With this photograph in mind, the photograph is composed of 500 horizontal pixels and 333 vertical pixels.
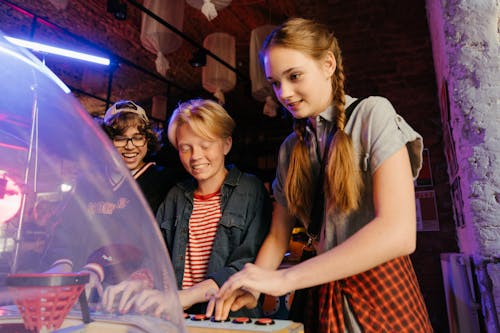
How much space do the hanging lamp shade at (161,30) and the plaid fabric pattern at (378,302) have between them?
10.9 feet

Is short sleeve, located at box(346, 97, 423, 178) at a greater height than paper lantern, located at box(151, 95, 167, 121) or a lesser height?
lesser

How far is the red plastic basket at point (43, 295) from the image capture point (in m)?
0.39

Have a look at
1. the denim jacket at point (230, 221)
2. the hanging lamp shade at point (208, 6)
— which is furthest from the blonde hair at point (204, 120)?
the hanging lamp shade at point (208, 6)

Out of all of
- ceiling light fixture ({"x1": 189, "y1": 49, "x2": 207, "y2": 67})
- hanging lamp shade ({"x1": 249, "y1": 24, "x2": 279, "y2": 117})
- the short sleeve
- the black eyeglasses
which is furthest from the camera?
ceiling light fixture ({"x1": 189, "y1": 49, "x2": 207, "y2": 67})

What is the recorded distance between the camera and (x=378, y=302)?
0.89m

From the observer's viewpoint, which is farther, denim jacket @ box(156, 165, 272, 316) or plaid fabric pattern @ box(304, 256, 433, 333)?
denim jacket @ box(156, 165, 272, 316)

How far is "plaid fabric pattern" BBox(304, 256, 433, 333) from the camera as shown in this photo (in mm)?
863

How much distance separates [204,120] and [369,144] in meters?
0.65

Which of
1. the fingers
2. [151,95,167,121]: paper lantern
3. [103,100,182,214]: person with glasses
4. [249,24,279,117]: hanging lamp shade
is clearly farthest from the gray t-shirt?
[151,95,167,121]: paper lantern

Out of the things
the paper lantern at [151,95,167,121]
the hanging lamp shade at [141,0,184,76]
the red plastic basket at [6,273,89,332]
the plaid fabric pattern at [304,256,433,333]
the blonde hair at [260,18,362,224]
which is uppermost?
the paper lantern at [151,95,167,121]

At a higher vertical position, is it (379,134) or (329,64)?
(329,64)

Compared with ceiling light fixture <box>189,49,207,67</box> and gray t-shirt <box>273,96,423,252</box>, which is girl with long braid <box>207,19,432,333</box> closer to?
gray t-shirt <box>273,96,423,252</box>

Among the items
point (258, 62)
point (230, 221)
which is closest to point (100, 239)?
point (230, 221)

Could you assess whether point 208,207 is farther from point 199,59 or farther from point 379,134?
point 199,59
